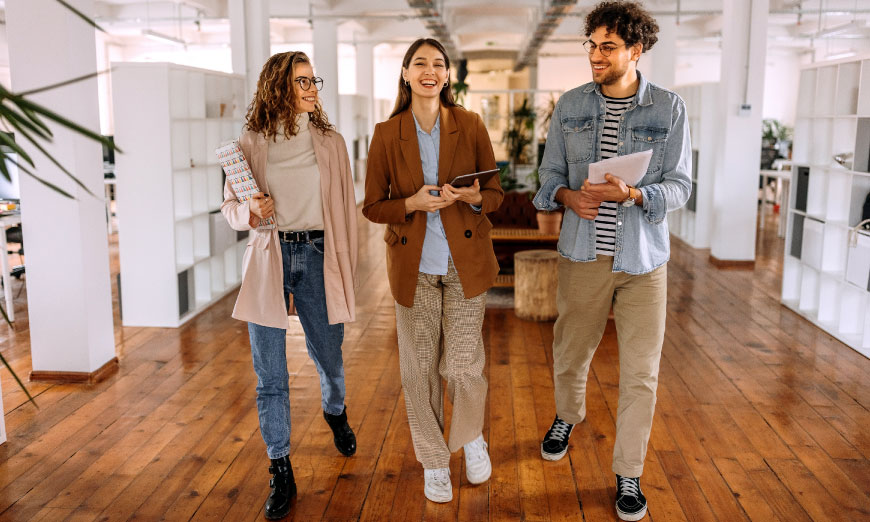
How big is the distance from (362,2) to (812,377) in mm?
10712

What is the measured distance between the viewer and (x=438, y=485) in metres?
3.27

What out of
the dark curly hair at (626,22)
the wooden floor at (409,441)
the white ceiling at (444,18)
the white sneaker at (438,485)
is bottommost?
the wooden floor at (409,441)

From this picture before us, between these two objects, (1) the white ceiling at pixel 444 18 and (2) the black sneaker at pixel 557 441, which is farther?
(1) the white ceiling at pixel 444 18

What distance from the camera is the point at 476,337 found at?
3.17 m

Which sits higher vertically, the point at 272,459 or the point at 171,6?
the point at 171,6

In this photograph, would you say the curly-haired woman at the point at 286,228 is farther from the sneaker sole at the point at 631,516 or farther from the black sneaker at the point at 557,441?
the sneaker sole at the point at 631,516

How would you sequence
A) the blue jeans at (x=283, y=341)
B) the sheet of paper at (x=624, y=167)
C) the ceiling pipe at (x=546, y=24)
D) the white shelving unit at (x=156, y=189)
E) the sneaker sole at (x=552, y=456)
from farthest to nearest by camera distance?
the ceiling pipe at (x=546, y=24), the white shelving unit at (x=156, y=189), the sneaker sole at (x=552, y=456), the blue jeans at (x=283, y=341), the sheet of paper at (x=624, y=167)

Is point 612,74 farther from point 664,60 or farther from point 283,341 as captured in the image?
point 664,60

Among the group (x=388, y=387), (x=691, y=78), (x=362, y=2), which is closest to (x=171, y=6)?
(x=362, y=2)

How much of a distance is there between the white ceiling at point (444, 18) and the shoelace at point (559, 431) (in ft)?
24.2

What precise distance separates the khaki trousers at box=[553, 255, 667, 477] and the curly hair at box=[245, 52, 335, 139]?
1.25 m

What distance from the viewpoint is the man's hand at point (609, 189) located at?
115 inches

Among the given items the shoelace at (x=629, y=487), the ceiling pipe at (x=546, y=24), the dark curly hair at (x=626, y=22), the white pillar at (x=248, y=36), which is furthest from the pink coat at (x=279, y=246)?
the ceiling pipe at (x=546, y=24)

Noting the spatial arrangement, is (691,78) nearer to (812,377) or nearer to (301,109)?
(812,377)
